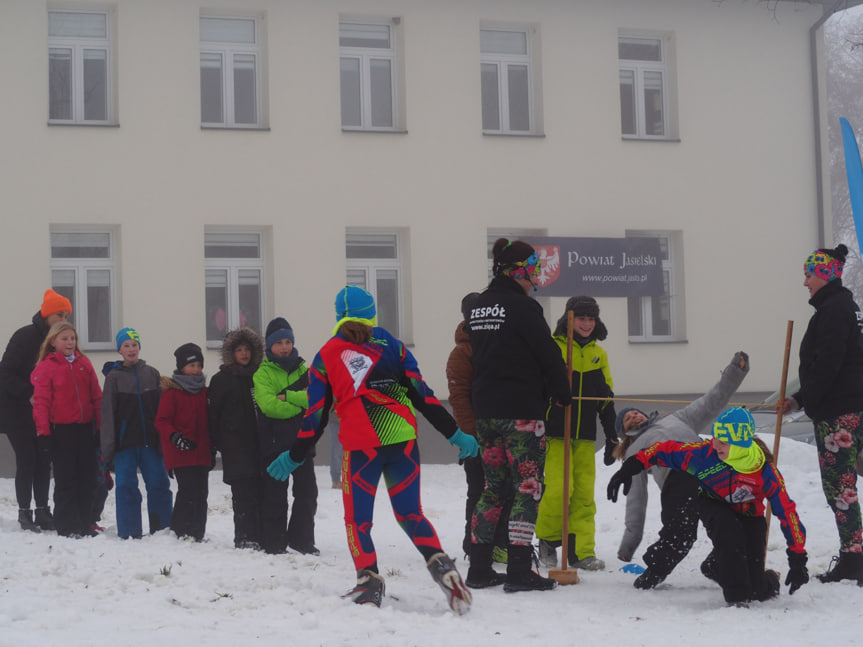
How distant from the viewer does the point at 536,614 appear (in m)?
5.89

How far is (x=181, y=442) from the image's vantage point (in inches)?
331

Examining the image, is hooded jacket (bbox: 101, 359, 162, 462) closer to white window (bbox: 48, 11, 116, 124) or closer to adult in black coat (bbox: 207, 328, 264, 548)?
adult in black coat (bbox: 207, 328, 264, 548)

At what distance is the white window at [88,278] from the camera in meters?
14.9

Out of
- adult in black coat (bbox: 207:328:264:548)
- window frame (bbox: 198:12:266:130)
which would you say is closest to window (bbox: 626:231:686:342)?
window frame (bbox: 198:12:266:130)

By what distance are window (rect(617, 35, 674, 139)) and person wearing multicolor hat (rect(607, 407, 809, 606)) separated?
11073 millimetres

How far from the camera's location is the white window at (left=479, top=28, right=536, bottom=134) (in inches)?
650

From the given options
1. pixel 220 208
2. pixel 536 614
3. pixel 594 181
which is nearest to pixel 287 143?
pixel 220 208

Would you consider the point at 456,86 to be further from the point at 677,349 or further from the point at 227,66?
the point at 677,349

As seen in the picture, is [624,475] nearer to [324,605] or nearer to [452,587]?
[452,587]

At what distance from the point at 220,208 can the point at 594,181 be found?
16.8 feet

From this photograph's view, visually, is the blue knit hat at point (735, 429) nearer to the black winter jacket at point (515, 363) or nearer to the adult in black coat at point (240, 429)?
the black winter jacket at point (515, 363)

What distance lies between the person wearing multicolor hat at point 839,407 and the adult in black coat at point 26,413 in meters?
5.62

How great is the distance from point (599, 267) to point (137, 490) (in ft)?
29.2

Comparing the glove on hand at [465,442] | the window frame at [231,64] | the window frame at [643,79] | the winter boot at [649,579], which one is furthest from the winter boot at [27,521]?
the window frame at [643,79]
